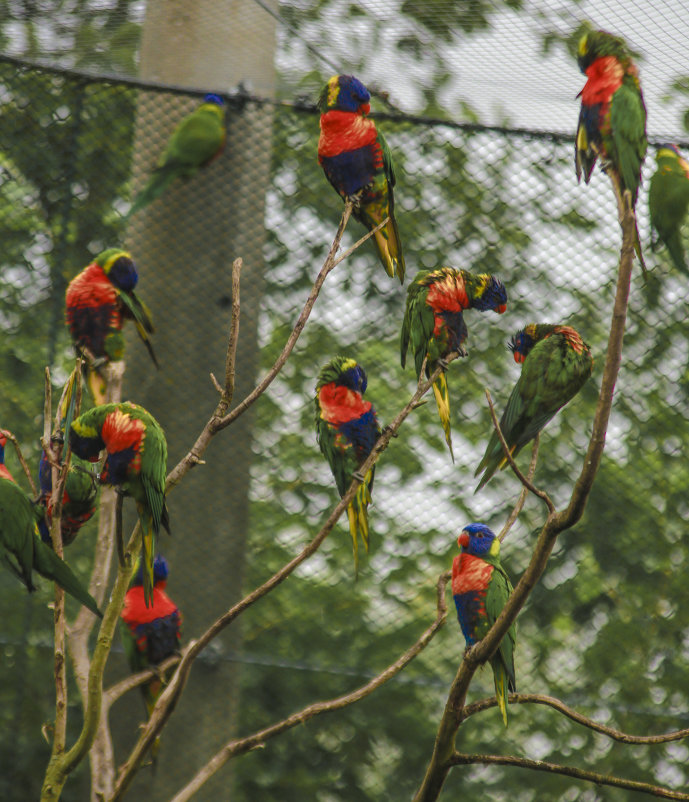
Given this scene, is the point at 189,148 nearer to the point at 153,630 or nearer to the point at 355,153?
the point at 355,153

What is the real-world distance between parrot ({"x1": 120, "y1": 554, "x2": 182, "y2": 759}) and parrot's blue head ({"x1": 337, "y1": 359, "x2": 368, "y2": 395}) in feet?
1.65

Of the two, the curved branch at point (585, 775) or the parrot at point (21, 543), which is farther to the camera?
the parrot at point (21, 543)

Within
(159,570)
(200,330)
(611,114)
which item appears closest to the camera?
(611,114)

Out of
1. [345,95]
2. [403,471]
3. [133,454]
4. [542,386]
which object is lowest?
[403,471]

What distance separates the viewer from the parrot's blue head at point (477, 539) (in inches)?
57.4

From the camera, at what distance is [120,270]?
1.89m

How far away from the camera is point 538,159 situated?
8.50 feet

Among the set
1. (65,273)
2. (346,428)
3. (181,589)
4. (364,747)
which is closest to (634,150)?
(346,428)

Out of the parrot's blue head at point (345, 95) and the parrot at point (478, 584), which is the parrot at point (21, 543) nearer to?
the parrot at point (478, 584)

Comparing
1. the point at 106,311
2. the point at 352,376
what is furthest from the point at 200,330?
the point at 352,376

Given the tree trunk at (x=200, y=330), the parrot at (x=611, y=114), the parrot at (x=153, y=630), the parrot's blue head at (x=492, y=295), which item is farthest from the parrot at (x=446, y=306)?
the parrot at (x=153, y=630)

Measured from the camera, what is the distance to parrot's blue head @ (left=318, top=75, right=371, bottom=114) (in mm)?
1647

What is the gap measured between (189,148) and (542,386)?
108 centimetres

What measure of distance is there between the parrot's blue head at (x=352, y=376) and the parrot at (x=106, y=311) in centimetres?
41
